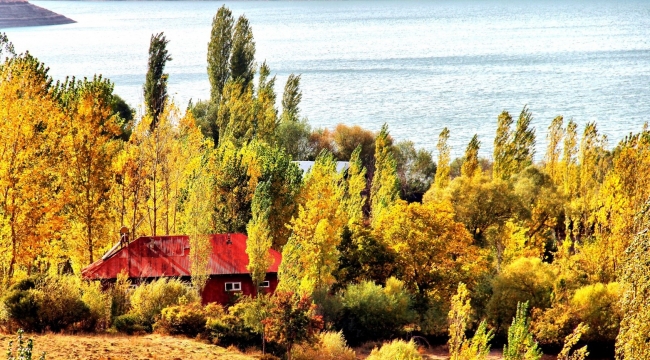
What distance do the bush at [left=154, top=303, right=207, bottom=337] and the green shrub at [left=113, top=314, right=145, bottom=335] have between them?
0.69m

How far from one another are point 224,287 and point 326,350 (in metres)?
7.33

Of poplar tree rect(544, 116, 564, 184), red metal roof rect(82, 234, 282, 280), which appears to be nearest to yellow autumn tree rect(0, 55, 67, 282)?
red metal roof rect(82, 234, 282, 280)

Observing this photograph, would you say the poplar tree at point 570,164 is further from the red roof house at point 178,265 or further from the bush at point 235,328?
the bush at point 235,328

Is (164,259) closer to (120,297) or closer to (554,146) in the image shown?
(120,297)

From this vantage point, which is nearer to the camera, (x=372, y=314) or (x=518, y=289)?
(x=372, y=314)

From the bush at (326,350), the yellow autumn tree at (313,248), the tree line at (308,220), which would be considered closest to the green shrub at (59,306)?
the tree line at (308,220)

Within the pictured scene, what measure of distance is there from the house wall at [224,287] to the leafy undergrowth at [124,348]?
6.26 m

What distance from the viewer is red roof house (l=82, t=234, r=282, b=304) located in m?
38.2

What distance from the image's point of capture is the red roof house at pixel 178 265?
38156 mm

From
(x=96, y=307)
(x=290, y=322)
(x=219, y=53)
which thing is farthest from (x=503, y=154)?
(x=96, y=307)

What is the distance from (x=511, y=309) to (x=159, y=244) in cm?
1649

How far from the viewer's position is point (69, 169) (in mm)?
38844

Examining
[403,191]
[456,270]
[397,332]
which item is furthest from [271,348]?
[403,191]

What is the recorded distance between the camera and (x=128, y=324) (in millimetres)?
33188
